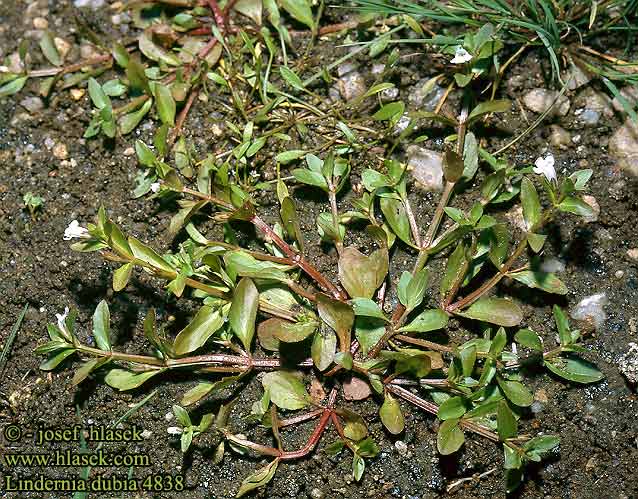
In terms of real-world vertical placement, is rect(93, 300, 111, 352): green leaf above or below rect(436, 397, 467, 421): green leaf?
below

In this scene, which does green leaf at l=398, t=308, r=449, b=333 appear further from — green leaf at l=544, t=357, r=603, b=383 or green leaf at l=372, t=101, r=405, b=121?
green leaf at l=372, t=101, r=405, b=121

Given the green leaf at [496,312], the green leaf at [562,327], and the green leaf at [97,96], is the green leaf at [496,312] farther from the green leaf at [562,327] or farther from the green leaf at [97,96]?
the green leaf at [97,96]

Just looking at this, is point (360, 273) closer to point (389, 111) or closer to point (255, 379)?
point (255, 379)

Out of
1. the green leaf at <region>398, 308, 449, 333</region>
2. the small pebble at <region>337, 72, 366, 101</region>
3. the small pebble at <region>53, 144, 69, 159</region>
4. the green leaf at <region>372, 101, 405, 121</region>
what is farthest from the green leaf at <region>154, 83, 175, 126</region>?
the green leaf at <region>398, 308, 449, 333</region>

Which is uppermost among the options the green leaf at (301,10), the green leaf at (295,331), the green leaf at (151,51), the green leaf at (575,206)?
the green leaf at (301,10)

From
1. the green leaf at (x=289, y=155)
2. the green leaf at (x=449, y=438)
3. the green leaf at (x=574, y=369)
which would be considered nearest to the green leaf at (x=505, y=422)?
the green leaf at (x=449, y=438)

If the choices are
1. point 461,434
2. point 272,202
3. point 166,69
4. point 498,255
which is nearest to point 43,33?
point 166,69
